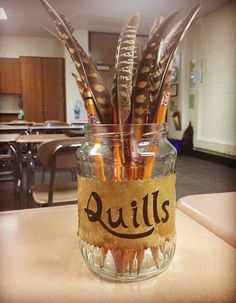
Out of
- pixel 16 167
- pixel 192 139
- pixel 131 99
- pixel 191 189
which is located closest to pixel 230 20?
pixel 192 139

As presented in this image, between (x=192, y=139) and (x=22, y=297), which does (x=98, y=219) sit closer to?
(x=22, y=297)

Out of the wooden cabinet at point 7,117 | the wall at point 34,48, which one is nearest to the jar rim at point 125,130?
the wall at point 34,48

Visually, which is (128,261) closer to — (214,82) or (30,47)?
(214,82)

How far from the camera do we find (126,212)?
1.06 ft

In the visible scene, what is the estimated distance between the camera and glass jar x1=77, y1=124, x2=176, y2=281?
0.33m

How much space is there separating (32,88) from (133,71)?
18.5 ft

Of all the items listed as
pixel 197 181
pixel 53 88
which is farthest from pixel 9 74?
pixel 197 181

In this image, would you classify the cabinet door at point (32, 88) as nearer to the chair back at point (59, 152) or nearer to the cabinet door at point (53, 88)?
the cabinet door at point (53, 88)

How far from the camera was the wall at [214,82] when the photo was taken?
4.12 m

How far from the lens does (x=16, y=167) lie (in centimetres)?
205

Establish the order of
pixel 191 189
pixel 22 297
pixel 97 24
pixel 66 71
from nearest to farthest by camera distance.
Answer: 1. pixel 22 297
2. pixel 191 189
3. pixel 97 24
4. pixel 66 71

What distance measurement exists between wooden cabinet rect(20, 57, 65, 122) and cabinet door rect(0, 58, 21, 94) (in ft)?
0.42

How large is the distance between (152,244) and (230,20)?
4404mm

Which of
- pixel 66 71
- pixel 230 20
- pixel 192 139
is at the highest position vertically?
pixel 230 20
